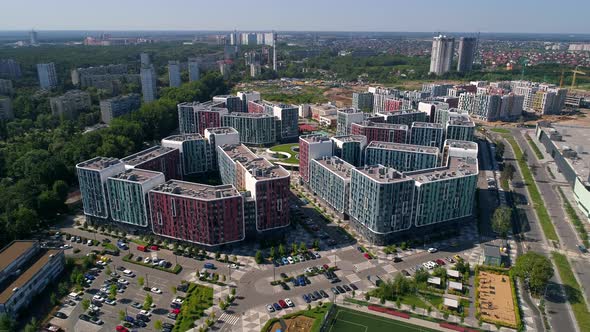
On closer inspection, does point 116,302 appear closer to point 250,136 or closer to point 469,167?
point 469,167

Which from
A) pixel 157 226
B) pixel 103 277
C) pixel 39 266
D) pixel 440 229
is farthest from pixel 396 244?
pixel 39 266

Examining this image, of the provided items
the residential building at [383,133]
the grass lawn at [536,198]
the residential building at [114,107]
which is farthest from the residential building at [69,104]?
the grass lawn at [536,198]

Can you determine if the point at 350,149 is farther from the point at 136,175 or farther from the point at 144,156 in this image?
the point at 136,175

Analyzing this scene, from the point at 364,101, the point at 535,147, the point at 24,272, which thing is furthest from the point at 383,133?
the point at 24,272

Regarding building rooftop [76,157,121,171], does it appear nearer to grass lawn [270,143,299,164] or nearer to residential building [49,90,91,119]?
grass lawn [270,143,299,164]

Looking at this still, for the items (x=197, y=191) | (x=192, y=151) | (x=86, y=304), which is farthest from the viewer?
(x=192, y=151)

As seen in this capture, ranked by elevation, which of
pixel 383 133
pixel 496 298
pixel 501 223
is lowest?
pixel 496 298

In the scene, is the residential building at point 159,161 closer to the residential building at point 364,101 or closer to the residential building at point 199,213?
the residential building at point 199,213
